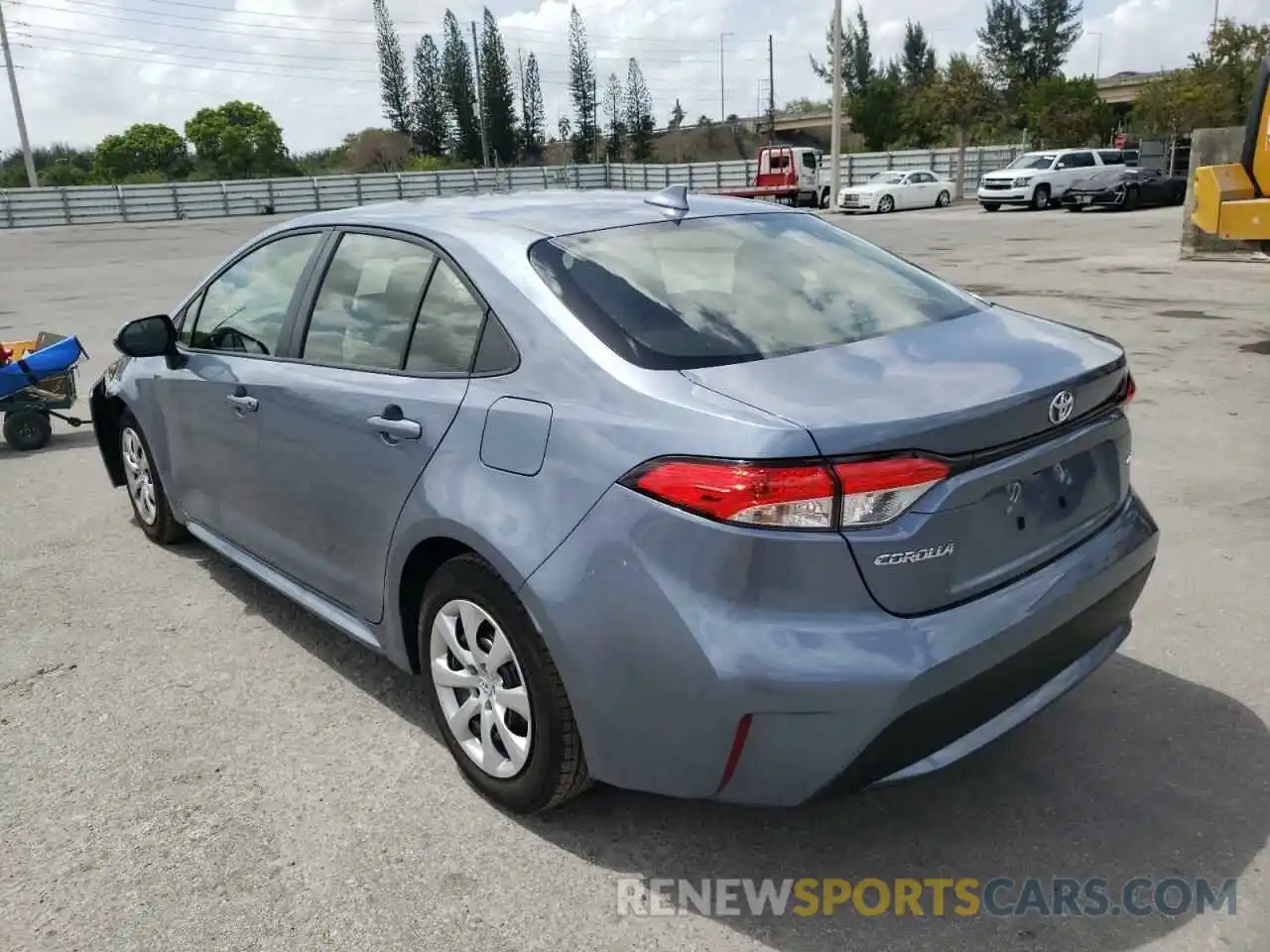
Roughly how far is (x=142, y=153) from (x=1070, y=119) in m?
95.2

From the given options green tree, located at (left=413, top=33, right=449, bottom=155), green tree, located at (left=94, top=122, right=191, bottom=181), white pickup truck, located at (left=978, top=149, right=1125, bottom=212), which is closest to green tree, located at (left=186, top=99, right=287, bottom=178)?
green tree, located at (left=94, top=122, right=191, bottom=181)

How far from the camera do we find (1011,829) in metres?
2.78

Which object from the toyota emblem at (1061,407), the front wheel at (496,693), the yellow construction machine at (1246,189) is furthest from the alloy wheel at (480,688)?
the yellow construction machine at (1246,189)

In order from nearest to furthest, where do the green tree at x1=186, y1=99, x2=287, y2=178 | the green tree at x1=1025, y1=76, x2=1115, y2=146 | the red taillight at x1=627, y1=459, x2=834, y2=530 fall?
the red taillight at x1=627, y1=459, x2=834, y2=530 < the green tree at x1=1025, y1=76, x2=1115, y2=146 < the green tree at x1=186, y1=99, x2=287, y2=178

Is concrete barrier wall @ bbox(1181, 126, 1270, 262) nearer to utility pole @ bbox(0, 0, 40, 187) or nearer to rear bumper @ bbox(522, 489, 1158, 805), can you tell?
rear bumper @ bbox(522, 489, 1158, 805)

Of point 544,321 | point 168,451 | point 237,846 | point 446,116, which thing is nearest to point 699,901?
point 237,846

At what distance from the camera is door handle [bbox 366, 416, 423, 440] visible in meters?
2.91

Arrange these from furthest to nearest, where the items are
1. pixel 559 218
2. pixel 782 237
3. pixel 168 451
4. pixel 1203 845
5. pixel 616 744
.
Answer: pixel 168 451
pixel 782 237
pixel 559 218
pixel 1203 845
pixel 616 744

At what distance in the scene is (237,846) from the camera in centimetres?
281

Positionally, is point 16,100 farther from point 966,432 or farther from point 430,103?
point 966,432

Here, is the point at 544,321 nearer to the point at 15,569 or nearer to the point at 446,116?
the point at 15,569

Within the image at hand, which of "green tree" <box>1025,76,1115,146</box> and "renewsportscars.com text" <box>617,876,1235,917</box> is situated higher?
"green tree" <box>1025,76,1115,146</box>

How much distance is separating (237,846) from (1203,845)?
2.52 m

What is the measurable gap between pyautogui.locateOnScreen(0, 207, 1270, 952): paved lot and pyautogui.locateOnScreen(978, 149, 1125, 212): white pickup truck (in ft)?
98.5
